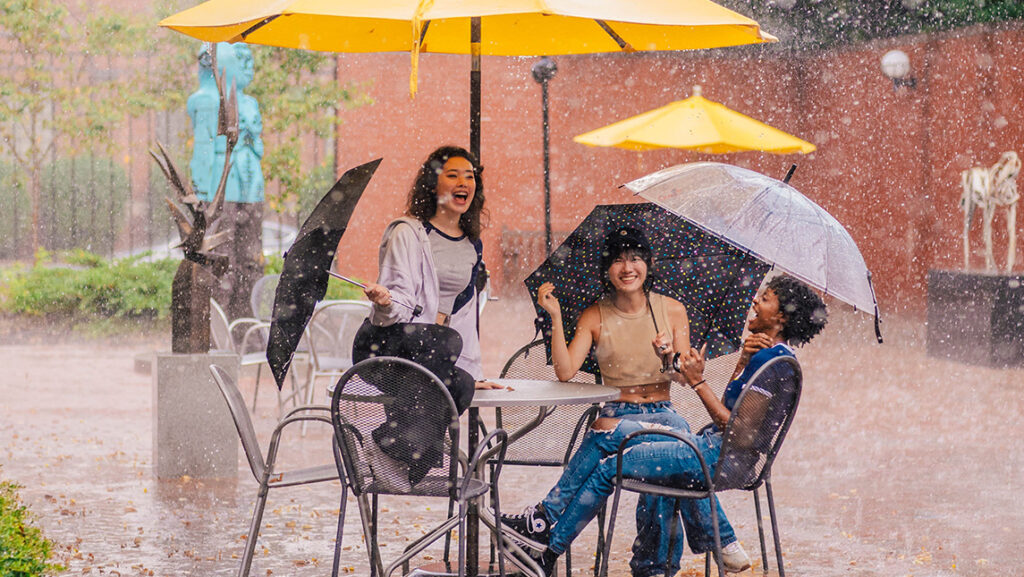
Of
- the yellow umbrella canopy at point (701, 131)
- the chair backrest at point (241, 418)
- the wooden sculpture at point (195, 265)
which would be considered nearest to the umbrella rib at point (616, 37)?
the chair backrest at point (241, 418)

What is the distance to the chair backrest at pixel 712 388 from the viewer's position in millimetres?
5039

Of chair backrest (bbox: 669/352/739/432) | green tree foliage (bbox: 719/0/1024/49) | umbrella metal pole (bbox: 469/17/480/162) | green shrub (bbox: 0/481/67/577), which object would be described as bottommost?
green shrub (bbox: 0/481/67/577)

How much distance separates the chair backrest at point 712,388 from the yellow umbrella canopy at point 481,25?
1.22m

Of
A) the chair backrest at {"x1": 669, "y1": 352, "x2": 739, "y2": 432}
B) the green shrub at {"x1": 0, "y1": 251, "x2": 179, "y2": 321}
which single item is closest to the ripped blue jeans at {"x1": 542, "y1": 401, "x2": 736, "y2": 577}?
the chair backrest at {"x1": 669, "y1": 352, "x2": 739, "y2": 432}

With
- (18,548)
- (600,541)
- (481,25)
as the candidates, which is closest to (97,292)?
(481,25)

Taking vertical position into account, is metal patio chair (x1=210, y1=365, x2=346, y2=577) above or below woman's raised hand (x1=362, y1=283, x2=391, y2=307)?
below

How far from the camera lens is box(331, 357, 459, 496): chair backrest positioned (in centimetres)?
387

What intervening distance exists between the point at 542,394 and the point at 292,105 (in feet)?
38.6

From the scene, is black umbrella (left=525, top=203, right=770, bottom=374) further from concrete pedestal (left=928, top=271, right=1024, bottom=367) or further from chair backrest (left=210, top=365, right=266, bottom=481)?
concrete pedestal (left=928, top=271, right=1024, bottom=367)

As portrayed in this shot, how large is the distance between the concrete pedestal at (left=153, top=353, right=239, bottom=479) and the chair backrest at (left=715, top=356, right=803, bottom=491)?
10.4ft

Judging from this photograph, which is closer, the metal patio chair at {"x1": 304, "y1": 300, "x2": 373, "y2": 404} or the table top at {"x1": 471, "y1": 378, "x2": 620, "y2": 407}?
the table top at {"x1": 471, "y1": 378, "x2": 620, "y2": 407}

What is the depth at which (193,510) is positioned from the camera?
600 cm

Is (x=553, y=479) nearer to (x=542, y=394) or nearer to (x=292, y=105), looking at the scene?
(x=542, y=394)

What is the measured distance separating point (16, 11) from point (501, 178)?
6734mm
